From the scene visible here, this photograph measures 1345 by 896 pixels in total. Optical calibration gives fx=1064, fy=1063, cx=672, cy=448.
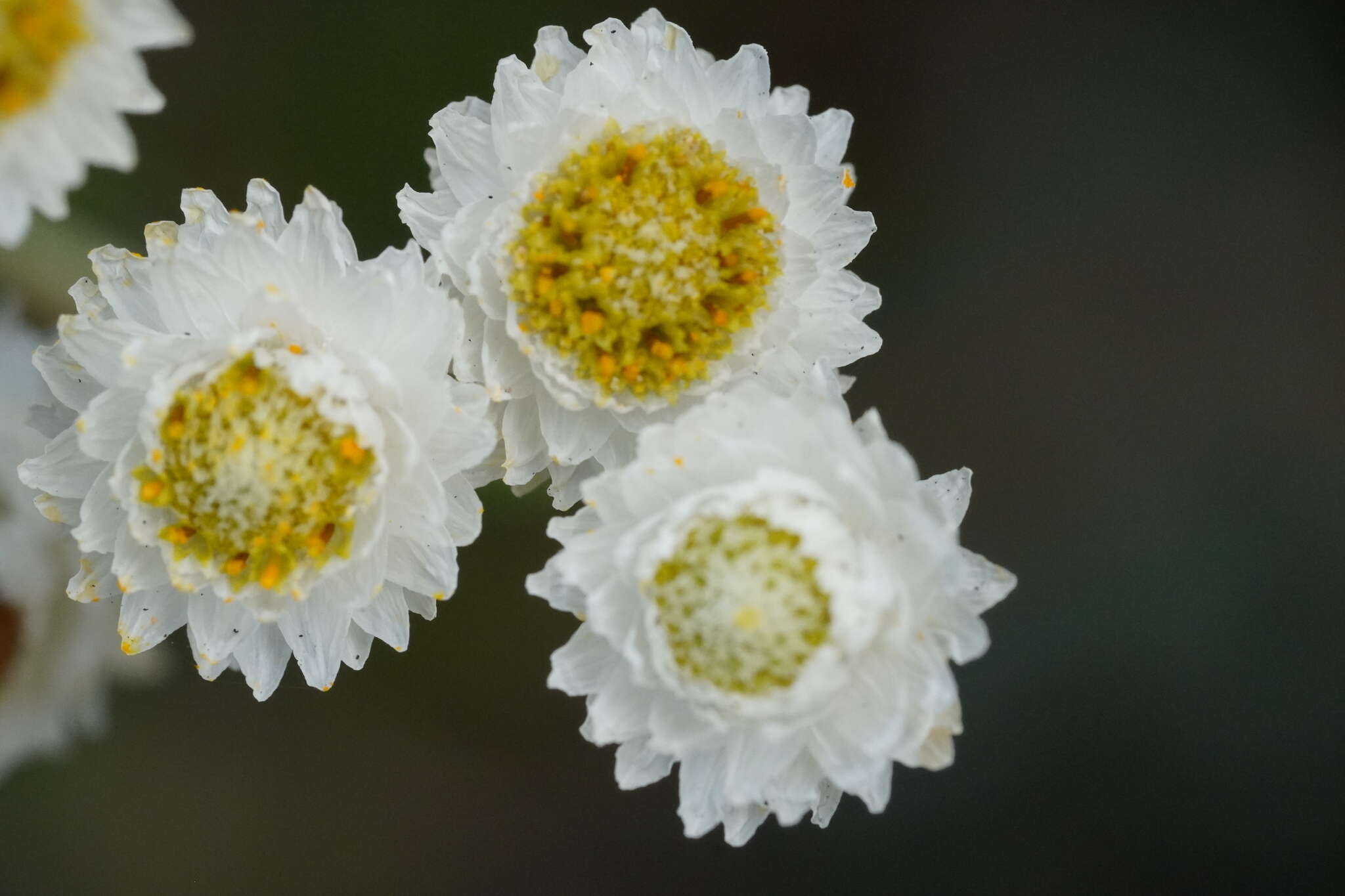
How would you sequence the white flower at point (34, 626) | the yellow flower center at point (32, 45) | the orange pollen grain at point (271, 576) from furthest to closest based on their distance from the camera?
the white flower at point (34, 626), the orange pollen grain at point (271, 576), the yellow flower center at point (32, 45)

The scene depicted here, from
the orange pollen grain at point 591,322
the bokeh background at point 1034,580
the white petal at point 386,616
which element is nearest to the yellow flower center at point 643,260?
the orange pollen grain at point 591,322

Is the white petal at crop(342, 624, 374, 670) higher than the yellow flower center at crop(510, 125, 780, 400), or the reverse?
the yellow flower center at crop(510, 125, 780, 400)

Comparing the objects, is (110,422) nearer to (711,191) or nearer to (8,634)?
(711,191)

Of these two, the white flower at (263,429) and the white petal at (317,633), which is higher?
the white flower at (263,429)

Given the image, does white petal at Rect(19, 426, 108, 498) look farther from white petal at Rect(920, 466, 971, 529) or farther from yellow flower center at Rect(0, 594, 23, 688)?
white petal at Rect(920, 466, 971, 529)

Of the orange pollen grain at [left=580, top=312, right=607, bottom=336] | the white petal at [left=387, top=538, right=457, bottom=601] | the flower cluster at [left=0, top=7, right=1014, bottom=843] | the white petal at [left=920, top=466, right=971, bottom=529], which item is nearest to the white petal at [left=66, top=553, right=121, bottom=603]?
the flower cluster at [left=0, top=7, right=1014, bottom=843]

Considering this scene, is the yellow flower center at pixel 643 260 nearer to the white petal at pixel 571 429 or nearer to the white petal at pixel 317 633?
the white petal at pixel 571 429
